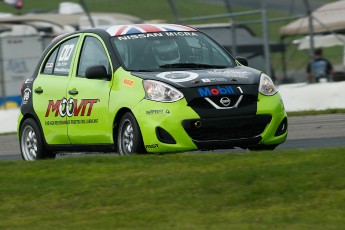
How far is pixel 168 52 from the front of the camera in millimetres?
12578

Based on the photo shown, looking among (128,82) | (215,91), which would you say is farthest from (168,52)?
(215,91)

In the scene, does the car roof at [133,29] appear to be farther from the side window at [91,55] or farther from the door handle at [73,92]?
the door handle at [73,92]

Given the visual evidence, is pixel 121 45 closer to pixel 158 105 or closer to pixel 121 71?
pixel 121 71

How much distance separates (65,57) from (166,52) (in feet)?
4.50

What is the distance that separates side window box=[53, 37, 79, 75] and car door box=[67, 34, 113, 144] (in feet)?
0.63

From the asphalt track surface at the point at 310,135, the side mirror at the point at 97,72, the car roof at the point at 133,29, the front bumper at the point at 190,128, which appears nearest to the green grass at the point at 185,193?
the front bumper at the point at 190,128

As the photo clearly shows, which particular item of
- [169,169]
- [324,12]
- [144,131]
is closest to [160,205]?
[169,169]

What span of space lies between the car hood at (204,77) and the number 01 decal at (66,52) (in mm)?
1418

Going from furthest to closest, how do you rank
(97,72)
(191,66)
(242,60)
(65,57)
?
(65,57), (242,60), (191,66), (97,72)

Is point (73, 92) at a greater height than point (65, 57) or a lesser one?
lesser

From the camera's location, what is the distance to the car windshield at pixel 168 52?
12.4 metres

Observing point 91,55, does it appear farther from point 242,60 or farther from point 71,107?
point 242,60

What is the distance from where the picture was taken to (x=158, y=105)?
11.5 metres

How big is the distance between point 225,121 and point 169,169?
6.22ft
